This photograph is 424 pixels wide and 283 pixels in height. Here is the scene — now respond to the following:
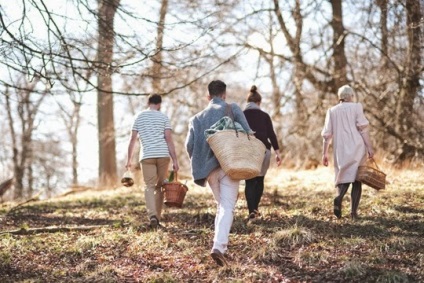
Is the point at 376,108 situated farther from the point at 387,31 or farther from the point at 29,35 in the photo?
the point at 29,35

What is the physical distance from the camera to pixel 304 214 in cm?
858

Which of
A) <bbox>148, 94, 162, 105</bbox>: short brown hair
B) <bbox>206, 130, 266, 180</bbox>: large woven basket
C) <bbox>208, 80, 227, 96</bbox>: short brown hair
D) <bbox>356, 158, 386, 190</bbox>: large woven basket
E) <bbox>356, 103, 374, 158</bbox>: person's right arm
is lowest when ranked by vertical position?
<bbox>356, 158, 386, 190</bbox>: large woven basket

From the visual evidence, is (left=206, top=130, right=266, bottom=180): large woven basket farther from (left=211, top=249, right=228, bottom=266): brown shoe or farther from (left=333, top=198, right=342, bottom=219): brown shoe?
(left=333, top=198, right=342, bottom=219): brown shoe

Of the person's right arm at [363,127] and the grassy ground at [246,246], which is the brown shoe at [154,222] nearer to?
the grassy ground at [246,246]

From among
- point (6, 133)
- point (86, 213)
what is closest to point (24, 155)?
point (6, 133)

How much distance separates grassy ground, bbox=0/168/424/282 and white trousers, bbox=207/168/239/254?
11.0 inches

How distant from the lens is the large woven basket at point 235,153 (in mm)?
5516

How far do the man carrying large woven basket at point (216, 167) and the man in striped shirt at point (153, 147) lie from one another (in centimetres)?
205

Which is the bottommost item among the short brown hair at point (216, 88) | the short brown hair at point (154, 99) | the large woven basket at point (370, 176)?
the large woven basket at point (370, 176)

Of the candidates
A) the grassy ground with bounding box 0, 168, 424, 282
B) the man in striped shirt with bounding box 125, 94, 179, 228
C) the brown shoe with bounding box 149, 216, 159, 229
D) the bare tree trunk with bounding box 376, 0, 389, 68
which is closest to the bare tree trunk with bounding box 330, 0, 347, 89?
the bare tree trunk with bounding box 376, 0, 389, 68

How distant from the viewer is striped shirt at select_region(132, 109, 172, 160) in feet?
26.0

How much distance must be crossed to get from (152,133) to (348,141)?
264 cm

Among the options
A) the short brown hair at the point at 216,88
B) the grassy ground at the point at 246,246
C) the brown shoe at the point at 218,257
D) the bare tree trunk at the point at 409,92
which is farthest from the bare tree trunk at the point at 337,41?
the brown shoe at the point at 218,257

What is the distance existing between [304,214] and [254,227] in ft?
4.22
